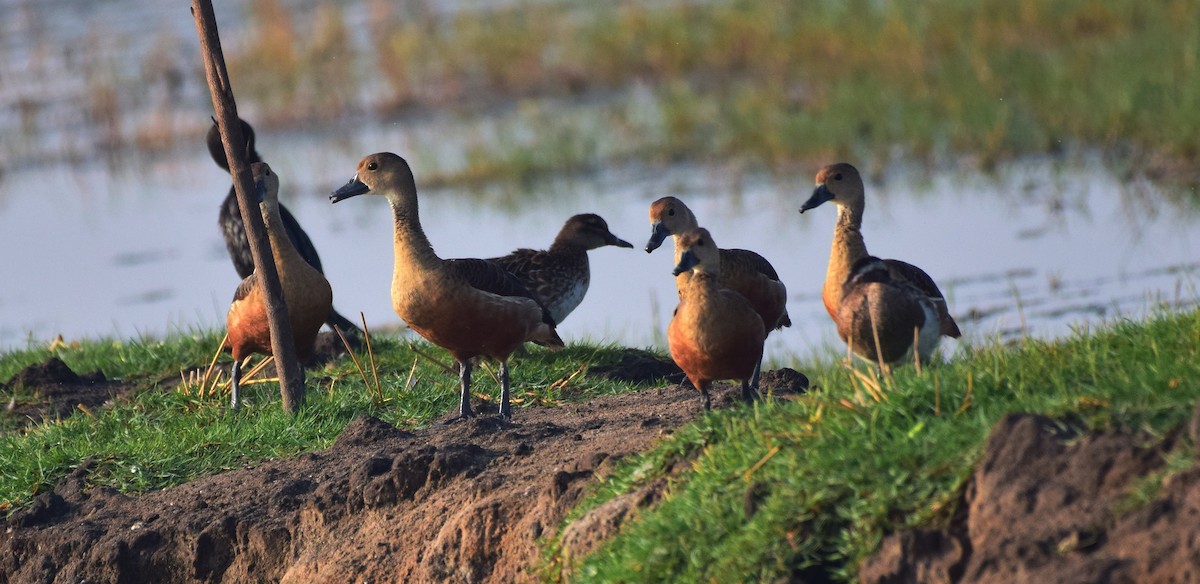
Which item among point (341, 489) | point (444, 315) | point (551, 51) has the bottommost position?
point (341, 489)

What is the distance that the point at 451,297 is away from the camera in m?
6.53

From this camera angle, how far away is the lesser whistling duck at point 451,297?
654 cm

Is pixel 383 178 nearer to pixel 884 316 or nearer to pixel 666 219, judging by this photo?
pixel 666 219

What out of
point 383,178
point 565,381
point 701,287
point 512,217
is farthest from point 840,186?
point 512,217

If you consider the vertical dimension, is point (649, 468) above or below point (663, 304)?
below

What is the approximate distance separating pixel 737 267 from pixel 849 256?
555 mm

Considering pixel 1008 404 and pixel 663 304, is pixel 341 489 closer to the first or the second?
pixel 1008 404

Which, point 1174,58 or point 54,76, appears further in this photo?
point 54,76

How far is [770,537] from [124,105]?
58.1 feet

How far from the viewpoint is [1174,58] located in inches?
557

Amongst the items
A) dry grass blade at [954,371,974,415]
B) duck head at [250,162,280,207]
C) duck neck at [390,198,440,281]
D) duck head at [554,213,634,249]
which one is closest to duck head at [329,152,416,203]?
duck neck at [390,198,440,281]

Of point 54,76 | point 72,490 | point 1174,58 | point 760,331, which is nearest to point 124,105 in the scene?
point 54,76

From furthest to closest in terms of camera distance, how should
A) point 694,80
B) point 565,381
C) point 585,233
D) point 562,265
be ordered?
1. point 694,80
2. point 585,233
3. point 562,265
4. point 565,381

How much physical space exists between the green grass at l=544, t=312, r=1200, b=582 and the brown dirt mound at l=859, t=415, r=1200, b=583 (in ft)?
0.21
